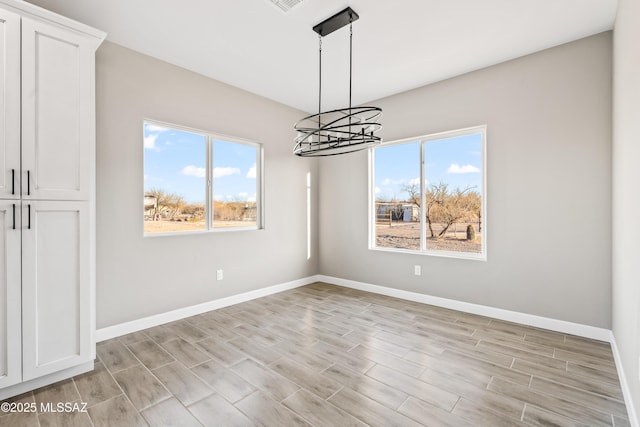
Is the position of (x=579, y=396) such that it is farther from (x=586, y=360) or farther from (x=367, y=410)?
(x=367, y=410)

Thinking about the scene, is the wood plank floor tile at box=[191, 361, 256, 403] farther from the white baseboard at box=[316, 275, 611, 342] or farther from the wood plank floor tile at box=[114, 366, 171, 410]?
the white baseboard at box=[316, 275, 611, 342]

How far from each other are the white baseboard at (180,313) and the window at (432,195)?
1.64 meters

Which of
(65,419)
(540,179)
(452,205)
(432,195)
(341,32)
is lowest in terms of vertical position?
(65,419)

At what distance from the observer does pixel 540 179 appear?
122 inches

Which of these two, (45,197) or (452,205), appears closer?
(45,197)

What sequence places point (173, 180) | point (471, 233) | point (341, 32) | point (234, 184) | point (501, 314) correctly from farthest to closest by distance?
point (234, 184)
point (471, 233)
point (173, 180)
point (501, 314)
point (341, 32)

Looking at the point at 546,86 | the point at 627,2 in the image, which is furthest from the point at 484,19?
the point at 546,86

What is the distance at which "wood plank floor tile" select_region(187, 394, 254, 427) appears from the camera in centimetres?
174

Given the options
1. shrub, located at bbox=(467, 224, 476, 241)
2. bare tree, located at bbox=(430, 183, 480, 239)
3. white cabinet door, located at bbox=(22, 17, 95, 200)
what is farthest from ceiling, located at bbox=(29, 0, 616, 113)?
shrub, located at bbox=(467, 224, 476, 241)

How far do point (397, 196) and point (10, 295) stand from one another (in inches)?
157

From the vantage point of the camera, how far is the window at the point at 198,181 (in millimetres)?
3289

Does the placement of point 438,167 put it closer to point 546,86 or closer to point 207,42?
point 546,86

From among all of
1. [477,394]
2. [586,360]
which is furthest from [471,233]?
[477,394]

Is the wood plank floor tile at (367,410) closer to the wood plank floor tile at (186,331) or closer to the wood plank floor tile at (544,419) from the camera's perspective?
the wood plank floor tile at (544,419)
